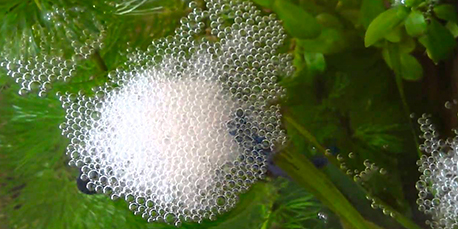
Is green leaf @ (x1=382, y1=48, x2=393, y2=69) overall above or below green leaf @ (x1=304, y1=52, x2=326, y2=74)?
below

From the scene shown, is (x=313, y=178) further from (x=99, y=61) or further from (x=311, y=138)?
(x=99, y=61)

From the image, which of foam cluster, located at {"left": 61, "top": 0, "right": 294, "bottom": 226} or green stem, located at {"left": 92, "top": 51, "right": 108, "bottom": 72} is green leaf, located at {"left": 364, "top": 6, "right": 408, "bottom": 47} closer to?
foam cluster, located at {"left": 61, "top": 0, "right": 294, "bottom": 226}

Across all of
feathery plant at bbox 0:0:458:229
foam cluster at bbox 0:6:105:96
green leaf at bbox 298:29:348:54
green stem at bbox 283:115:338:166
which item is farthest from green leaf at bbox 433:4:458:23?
foam cluster at bbox 0:6:105:96

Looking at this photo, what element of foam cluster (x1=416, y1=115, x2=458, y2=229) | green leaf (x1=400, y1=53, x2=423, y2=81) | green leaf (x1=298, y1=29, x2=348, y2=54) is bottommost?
foam cluster (x1=416, y1=115, x2=458, y2=229)

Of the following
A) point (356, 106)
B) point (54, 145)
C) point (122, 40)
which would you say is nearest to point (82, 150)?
point (54, 145)

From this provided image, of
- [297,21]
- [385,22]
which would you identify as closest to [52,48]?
[297,21]
